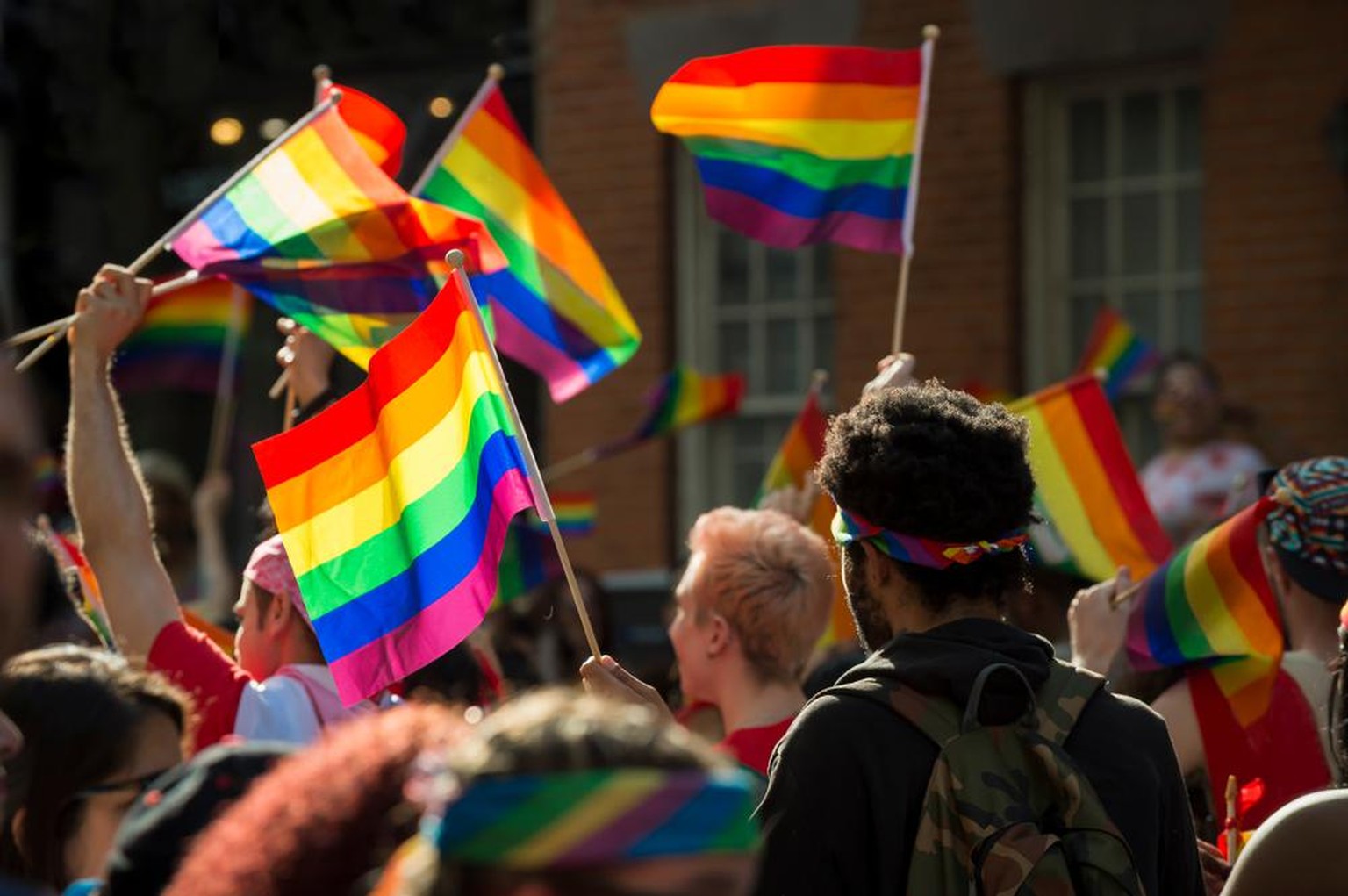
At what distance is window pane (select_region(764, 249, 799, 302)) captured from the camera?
10.9 m

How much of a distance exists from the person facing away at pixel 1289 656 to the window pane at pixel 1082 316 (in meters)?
5.57

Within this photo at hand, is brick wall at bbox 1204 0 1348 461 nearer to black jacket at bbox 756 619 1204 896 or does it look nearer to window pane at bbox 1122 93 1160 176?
window pane at bbox 1122 93 1160 176

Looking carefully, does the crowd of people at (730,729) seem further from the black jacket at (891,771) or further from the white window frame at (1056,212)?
the white window frame at (1056,212)

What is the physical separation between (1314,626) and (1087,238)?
5.93m

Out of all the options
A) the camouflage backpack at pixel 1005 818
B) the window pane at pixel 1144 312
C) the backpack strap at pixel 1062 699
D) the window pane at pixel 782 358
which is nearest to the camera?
the camouflage backpack at pixel 1005 818

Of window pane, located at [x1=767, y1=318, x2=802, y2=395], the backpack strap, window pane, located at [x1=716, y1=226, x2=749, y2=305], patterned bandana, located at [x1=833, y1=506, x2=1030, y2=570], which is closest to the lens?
the backpack strap

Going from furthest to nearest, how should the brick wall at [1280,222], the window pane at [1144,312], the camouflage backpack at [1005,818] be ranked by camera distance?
the window pane at [1144,312], the brick wall at [1280,222], the camouflage backpack at [1005,818]

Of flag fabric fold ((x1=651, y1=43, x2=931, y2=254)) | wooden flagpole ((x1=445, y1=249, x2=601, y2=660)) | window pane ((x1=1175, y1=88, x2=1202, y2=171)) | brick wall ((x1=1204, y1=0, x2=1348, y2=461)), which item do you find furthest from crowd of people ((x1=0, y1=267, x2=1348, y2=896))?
window pane ((x1=1175, y1=88, x2=1202, y2=171))

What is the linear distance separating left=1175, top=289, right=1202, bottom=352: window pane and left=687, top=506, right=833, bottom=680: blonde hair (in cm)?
568

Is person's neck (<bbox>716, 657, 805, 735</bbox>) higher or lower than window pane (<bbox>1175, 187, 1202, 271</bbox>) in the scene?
lower

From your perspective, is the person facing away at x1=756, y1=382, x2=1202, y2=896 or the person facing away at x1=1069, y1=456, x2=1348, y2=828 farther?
the person facing away at x1=1069, y1=456, x2=1348, y2=828

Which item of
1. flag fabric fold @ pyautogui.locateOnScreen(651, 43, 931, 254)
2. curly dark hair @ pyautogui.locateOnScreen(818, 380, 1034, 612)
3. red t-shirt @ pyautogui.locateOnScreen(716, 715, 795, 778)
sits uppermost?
flag fabric fold @ pyautogui.locateOnScreen(651, 43, 931, 254)

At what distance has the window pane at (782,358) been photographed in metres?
10.9

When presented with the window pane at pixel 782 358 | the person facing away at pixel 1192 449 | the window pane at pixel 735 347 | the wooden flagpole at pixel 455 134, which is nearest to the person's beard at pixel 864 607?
the wooden flagpole at pixel 455 134
